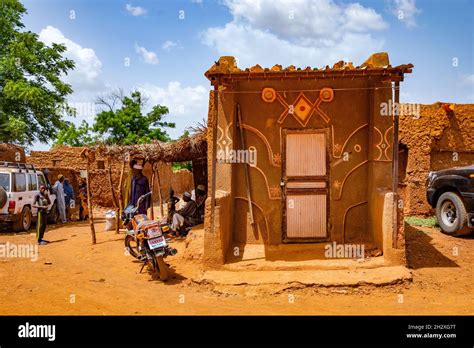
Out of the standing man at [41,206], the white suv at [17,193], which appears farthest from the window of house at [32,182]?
the standing man at [41,206]

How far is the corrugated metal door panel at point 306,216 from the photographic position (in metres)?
8.02

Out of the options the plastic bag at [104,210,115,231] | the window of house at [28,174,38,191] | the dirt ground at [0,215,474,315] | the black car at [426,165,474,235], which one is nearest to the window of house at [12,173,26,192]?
the window of house at [28,174,38,191]

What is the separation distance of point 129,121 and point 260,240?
79.8 feet

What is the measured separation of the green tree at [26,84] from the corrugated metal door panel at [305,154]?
13968 millimetres

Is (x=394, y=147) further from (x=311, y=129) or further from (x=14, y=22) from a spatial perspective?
(x=14, y=22)

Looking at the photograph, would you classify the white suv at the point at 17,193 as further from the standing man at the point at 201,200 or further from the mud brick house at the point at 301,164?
the mud brick house at the point at 301,164

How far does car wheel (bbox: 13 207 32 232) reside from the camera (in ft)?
40.7

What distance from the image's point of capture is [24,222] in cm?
1262

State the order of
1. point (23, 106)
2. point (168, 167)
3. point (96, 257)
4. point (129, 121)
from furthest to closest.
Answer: point (129, 121)
point (168, 167)
point (23, 106)
point (96, 257)

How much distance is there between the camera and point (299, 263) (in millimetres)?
6996

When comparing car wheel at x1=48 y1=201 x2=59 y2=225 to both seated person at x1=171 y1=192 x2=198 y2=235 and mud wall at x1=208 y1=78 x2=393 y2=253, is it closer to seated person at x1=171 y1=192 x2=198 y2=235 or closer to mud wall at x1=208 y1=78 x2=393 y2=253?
seated person at x1=171 y1=192 x2=198 y2=235

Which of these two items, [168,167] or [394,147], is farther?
[168,167]

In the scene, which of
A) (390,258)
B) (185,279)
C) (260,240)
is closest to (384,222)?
(390,258)

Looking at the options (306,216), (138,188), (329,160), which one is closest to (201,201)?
(138,188)
